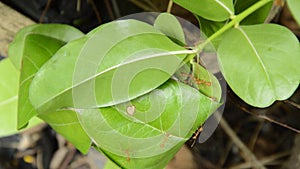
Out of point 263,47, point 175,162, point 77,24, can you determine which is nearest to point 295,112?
point 175,162

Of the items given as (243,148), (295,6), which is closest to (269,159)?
(243,148)

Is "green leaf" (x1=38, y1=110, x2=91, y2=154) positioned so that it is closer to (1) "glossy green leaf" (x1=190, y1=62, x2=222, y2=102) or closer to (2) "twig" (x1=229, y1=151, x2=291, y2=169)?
(1) "glossy green leaf" (x1=190, y1=62, x2=222, y2=102)

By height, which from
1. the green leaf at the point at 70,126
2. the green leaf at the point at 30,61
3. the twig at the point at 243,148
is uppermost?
the green leaf at the point at 30,61

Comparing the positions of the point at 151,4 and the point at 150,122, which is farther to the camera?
the point at 151,4

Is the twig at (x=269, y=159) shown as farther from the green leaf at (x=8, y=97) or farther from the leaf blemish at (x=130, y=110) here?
the leaf blemish at (x=130, y=110)

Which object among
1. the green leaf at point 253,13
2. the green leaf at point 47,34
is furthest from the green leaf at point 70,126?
the green leaf at point 253,13

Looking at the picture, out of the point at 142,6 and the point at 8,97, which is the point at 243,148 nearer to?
the point at 142,6
